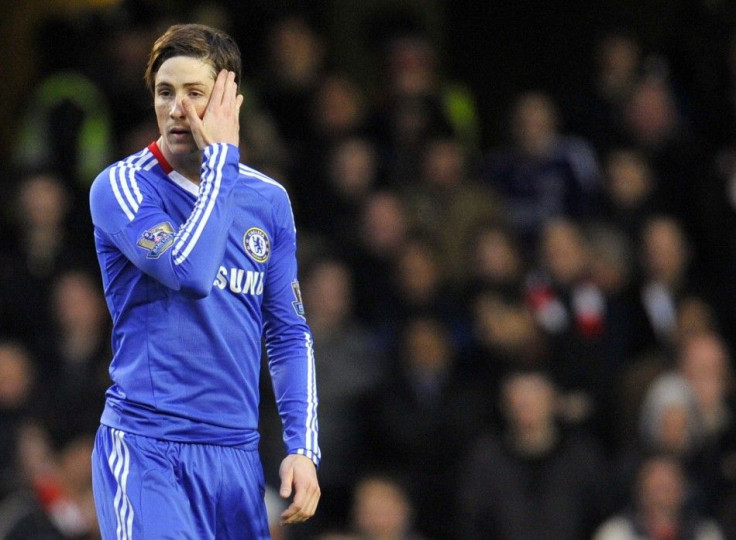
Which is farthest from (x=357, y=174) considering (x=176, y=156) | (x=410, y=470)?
(x=176, y=156)

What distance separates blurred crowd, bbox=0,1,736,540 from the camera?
26.0 feet

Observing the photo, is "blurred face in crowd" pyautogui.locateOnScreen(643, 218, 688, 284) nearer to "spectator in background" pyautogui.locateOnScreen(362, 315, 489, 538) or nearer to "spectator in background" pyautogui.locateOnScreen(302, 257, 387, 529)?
"spectator in background" pyautogui.locateOnScreen(362, 315, 489, 538)

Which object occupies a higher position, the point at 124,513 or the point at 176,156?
the point at 176,156

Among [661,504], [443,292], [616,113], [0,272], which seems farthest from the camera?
[616,113]

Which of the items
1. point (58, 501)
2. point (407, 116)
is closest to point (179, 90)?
point (58, 501)

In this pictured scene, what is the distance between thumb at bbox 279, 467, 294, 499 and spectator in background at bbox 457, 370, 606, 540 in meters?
3.85

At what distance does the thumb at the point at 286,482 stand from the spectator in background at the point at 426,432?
3998 mm

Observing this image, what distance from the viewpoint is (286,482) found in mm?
4141

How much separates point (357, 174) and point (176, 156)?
4989 mm

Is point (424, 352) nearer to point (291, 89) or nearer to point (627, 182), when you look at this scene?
point (627, 182)

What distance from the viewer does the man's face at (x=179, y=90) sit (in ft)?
13.3

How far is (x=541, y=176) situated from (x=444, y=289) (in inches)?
46.6

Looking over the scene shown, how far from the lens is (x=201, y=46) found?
4.11 metres

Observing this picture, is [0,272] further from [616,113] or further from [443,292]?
[616,113]
